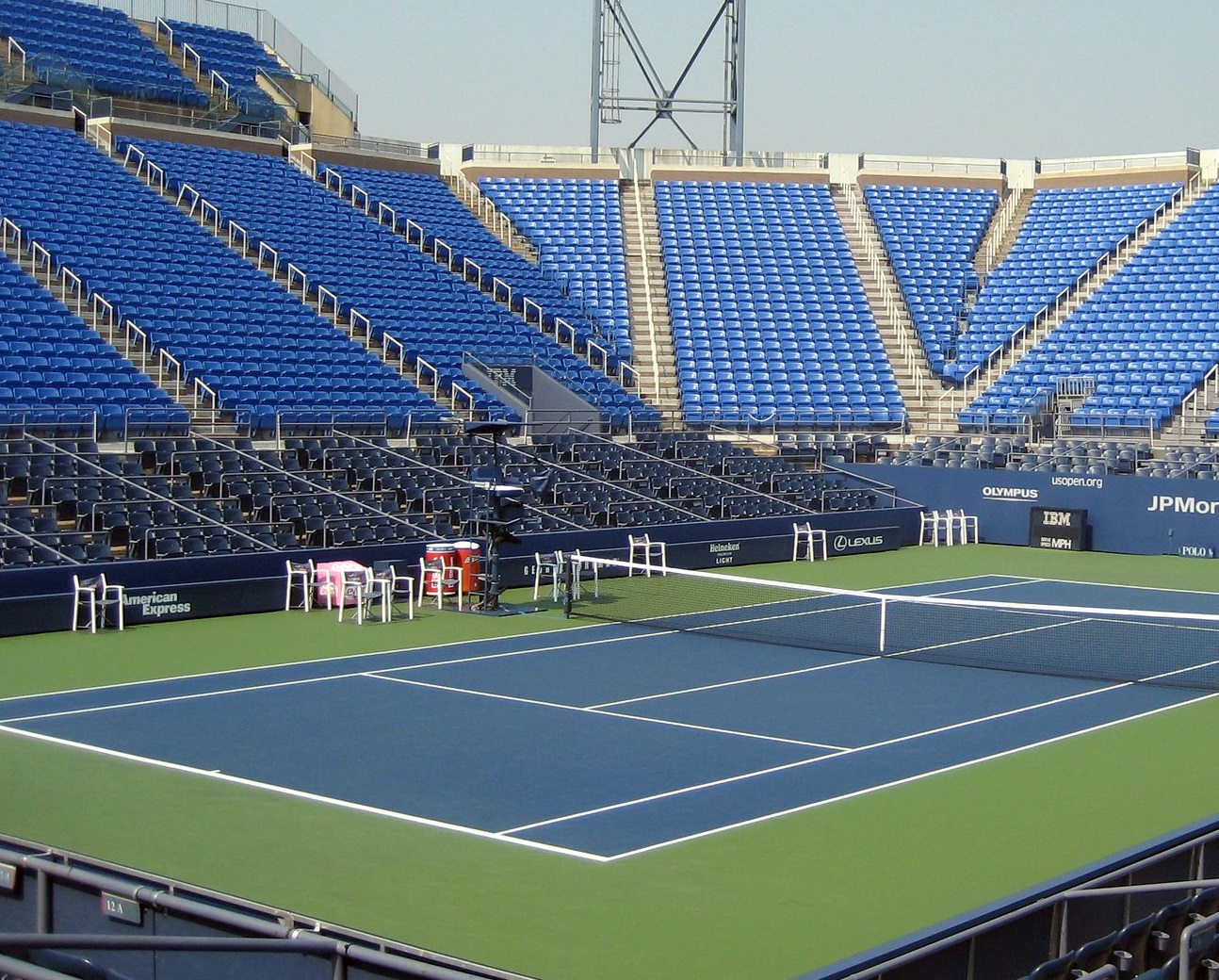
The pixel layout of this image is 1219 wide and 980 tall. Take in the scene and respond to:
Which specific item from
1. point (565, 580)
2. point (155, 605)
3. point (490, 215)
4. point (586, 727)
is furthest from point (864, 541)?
point (586, 727)

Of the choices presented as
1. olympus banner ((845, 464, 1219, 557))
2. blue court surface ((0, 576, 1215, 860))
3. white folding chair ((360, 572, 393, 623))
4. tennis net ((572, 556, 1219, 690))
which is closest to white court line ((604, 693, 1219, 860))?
blue court surface ((0, 576, 1215, 860))

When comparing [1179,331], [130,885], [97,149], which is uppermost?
[97,149]

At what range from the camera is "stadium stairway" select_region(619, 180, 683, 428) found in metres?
39.3

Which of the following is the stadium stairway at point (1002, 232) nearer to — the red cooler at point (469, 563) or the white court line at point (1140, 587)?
the white court line at point (1140, 587)

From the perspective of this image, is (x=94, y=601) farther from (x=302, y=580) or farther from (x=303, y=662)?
(x=303, y=662)

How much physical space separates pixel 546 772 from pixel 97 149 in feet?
93.9

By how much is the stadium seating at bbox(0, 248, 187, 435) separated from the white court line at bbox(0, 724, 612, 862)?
12.2 meters

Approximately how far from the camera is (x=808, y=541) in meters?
30.6

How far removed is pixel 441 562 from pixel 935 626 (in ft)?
23.3

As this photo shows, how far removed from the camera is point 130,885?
7680mm

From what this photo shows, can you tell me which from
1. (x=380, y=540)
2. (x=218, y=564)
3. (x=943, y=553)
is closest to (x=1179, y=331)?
(x=943, y=553)

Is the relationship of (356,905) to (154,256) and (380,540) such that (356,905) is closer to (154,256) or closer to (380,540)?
(380,540)

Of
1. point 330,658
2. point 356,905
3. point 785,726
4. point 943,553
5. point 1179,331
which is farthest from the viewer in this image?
point 1179,331

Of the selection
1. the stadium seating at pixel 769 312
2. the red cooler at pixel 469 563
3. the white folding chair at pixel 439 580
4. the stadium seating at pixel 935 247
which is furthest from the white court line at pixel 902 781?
the stadium seating at pixel 935 247
